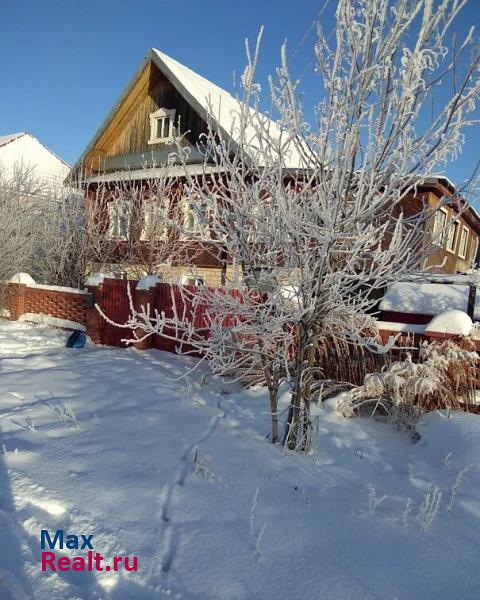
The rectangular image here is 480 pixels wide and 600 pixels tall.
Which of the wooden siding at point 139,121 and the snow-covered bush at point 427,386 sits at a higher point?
the wooden siding at point 139,121

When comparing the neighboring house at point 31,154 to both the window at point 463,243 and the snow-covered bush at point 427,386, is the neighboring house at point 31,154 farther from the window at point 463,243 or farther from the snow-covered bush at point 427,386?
the snow-covered bush at point 427,386

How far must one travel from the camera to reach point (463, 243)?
15938mm

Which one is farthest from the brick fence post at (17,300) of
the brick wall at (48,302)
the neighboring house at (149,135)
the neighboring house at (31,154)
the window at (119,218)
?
the neighboring house at (31,154)

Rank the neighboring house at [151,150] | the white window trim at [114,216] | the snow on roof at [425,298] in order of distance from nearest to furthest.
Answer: the snow on roof at [425,298] < the neighboring house at [151,150] < the white window trim at [114,216]

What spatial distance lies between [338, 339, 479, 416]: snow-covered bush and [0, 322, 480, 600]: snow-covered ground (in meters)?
0.26

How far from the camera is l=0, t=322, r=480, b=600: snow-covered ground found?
1.84 metres

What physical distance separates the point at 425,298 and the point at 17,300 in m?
9.51

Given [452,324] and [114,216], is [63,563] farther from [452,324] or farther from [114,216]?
[114,216]

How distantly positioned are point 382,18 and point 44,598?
12.3 ft

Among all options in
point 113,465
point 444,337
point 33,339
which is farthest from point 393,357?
point 33,339

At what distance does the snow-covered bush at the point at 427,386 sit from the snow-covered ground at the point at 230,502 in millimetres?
257

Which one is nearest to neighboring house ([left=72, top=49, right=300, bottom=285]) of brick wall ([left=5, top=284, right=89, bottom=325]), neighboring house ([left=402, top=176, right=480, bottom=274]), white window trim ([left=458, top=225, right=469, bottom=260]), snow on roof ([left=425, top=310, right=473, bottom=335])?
brick wall ([left=5, top=284, right=89, bottom=325])

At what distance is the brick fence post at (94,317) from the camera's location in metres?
8.09

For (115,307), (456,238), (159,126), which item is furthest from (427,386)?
(456,238)
